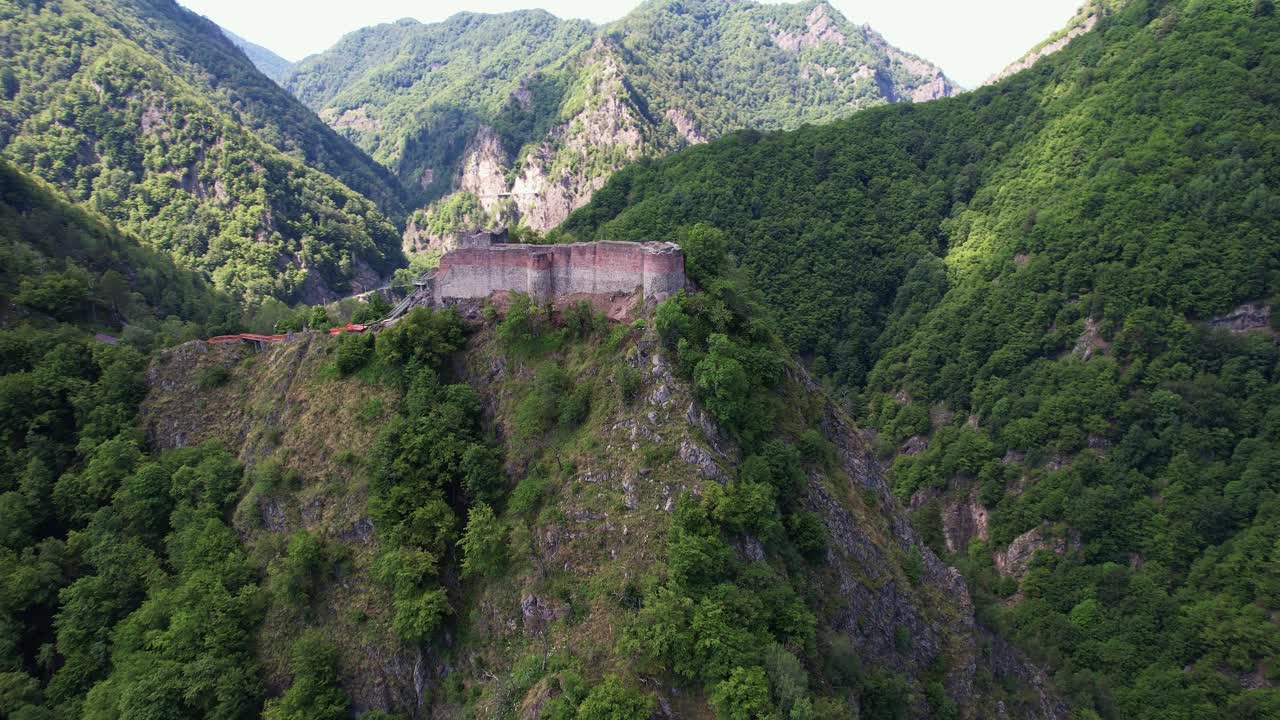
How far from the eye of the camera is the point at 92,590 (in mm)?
52281

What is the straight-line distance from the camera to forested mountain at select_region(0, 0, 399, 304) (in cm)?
15525

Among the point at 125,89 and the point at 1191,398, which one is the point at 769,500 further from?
the point at 125,89

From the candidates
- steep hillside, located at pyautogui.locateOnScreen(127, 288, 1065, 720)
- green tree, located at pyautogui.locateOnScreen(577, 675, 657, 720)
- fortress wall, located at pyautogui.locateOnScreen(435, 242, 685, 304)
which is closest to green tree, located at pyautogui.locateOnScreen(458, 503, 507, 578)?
steep hillside, located at pyautogui.locateOnScreen(127, 288, 1065, 720)

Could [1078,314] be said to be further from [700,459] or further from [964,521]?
[700,459]

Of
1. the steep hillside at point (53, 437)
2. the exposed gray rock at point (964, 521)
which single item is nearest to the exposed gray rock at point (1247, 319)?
the exposed gray rock at point (964, 521)

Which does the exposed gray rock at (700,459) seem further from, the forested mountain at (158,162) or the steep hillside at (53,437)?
the forested mountain at (158,162)

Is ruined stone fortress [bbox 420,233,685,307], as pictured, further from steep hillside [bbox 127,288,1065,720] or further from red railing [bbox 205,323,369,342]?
red railing [bbox 205,323,369,342]

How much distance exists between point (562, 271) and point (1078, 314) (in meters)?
86.5

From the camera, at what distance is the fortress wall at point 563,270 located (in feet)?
167

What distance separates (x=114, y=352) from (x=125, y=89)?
144 m

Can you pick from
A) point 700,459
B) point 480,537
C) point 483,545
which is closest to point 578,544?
point 483,545

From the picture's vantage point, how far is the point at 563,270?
54219 mm

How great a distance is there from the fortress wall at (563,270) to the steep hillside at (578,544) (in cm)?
300

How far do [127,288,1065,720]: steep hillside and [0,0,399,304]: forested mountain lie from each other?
358 ft
